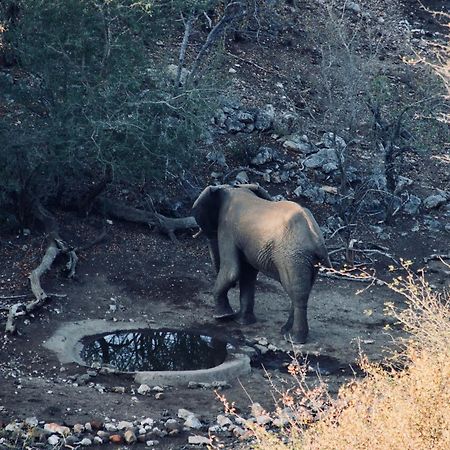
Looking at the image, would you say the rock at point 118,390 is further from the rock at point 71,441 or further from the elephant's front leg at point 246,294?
the elephant's front leg at point 246,294

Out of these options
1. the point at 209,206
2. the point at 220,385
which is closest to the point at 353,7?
the point at 209,206

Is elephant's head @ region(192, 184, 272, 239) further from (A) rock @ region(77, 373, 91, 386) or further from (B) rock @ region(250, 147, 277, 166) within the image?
(B) rock @ region(250, 147, 277, 166)

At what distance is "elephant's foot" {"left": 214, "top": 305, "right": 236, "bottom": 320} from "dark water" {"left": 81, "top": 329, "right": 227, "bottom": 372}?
477 mm

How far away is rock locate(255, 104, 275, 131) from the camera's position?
17500 millimetres

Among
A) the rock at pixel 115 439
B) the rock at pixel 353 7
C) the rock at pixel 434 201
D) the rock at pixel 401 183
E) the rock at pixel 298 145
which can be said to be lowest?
the rock at pixel 115 439

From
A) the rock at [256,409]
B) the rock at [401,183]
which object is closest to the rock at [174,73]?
the rock at [401,183]

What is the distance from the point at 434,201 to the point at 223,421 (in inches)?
337

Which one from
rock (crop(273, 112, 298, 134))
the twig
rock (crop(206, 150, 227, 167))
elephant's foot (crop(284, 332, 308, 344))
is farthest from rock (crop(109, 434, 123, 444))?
rock (crop(273, 112, 298, 134))

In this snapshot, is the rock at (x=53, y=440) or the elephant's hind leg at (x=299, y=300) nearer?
the rock at (x=53, y=440)

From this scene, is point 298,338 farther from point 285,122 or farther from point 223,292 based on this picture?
point 285,122

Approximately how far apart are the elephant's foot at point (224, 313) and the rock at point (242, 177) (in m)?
4.05

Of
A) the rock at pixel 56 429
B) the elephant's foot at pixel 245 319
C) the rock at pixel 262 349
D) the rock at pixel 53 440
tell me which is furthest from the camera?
the elephant's foot at pixel 245 319

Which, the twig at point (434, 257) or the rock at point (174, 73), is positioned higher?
the rock at point (174, 73)

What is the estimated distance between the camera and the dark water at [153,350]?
424 inches
